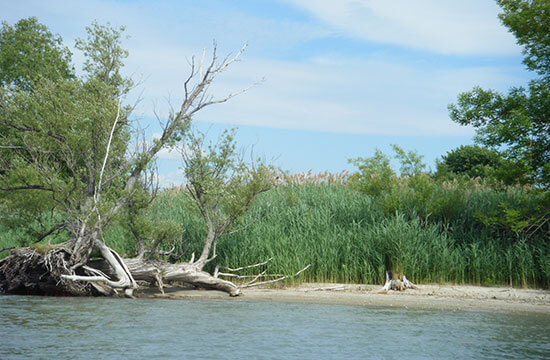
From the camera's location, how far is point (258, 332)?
879 cm

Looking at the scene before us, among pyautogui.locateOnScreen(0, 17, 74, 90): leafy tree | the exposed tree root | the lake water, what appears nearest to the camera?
the lake water

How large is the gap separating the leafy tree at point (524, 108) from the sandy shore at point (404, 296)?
360 centimetres

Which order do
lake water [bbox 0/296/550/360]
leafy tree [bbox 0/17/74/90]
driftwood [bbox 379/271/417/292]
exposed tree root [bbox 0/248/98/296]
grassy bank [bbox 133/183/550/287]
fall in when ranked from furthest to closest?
1. leafy tree [bbox 0/17/74/90]
2. grassy bank [bbox 133/183/550/287]
3. driftwood [bbox 379/271/417/292]
4. exposed tree root [bbox 0/248/98/296]
5. lake water [bbox 0/296/550/360]

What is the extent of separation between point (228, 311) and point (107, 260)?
149 inches

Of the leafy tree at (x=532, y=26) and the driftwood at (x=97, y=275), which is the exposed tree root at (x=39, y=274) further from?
the leafy tree at (x=532, y=26)

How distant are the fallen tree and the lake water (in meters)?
1.37

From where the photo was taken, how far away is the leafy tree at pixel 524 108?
14.4 m

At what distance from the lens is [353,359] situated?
7.16 metres

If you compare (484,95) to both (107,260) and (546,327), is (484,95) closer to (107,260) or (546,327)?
(546,327)

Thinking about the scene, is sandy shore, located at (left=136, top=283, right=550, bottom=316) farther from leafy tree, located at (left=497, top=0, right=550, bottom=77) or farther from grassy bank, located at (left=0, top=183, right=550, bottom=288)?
leafy tree, located at (left=497, top=0, right=550, bottom=77)

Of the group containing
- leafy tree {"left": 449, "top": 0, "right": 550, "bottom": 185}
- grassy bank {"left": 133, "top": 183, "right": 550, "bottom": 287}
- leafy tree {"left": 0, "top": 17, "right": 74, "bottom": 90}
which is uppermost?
leafy tree {"left": 0, "top": 17, "right": 74, "bottom": 90}

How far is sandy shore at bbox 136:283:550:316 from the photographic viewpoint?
11.6 metres

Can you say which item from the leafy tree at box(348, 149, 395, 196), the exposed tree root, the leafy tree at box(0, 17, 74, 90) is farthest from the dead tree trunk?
the leafy tree at box(0, 17, 74, 90)

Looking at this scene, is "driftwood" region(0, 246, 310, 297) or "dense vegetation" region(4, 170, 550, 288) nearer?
"driftwood" region(0, 246, 310, 297)
